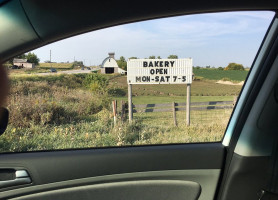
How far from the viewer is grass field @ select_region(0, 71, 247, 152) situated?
244 centimetres

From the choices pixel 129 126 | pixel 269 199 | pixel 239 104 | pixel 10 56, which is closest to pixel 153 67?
pixel 129 126

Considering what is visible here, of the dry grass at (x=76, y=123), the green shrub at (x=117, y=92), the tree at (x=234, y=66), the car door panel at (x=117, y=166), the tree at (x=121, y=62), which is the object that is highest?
the tree at (x=121, y=62)

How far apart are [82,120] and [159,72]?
155 cm

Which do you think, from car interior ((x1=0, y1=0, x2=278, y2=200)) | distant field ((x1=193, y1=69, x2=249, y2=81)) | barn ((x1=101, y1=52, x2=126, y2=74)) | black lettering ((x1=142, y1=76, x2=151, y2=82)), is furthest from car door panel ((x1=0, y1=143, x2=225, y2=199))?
black lettering ((x1=142, y1=76, x2=151, y2=82))

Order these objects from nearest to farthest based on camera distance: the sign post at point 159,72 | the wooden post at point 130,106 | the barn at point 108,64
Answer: the barn at point 108,64
the wooden post at point 130,106
the sign post at point 159,72

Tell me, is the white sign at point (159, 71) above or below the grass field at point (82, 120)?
above

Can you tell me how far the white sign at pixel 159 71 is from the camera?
3.44 m

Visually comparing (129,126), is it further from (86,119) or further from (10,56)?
(10,56)

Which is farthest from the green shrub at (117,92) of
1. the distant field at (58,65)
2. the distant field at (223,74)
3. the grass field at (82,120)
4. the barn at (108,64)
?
the distant field at (223,74)

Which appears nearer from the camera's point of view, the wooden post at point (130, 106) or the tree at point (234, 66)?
the tree at point (234, 66)

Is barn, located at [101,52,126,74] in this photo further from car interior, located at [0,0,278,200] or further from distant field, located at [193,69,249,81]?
distant field, located at [193,69,249,81]

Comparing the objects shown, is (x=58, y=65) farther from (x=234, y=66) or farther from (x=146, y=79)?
(x=146, y=79)

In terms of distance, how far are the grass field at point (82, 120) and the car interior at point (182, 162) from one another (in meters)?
0.20

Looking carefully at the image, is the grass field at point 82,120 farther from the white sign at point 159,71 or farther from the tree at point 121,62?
the white sign at point 159,71
